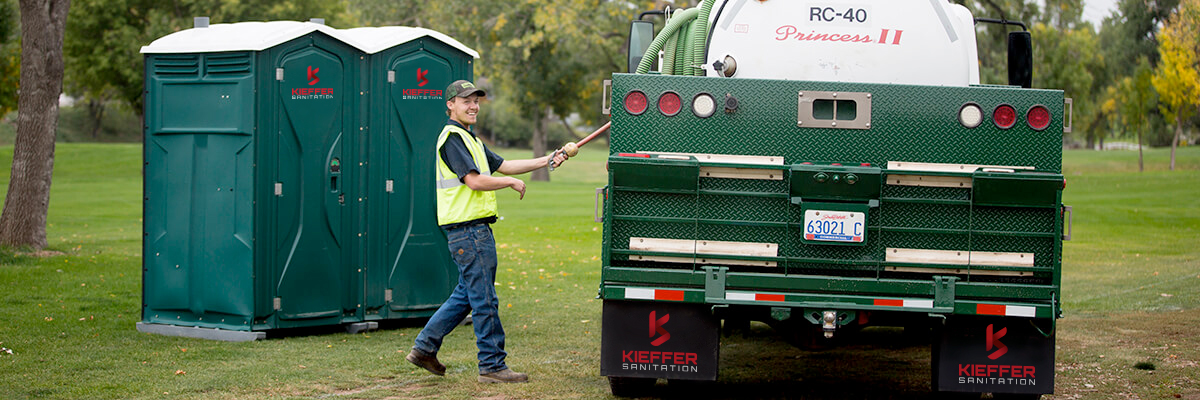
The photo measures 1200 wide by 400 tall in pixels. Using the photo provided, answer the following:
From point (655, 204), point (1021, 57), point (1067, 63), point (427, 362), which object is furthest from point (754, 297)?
point (1067, 63)

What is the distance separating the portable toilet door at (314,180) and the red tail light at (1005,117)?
16.1ft

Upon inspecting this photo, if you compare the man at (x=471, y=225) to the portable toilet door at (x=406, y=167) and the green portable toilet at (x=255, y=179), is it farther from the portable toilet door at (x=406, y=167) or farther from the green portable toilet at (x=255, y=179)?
the portable toilet door at (x=406, y=167)

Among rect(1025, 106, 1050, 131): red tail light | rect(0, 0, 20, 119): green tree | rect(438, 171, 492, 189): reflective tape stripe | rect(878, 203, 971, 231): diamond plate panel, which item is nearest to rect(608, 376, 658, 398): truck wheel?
rect(438, 171, 492, 189): reflective tape stripe

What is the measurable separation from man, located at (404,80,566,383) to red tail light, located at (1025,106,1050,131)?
266 centimetres

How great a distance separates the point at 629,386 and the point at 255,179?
3406 millimetres

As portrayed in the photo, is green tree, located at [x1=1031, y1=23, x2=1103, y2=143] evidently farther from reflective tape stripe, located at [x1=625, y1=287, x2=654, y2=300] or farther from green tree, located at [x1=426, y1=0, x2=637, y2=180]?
reflective tape stripe, located at [x1=625, y1=287, x2=654, y2=300]

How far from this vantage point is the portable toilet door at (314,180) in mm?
8531

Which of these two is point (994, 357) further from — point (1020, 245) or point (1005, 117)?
point (1005, 117)

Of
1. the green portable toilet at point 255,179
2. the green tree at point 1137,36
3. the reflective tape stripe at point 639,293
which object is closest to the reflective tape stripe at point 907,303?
the reflective tape stripe at point 639,293

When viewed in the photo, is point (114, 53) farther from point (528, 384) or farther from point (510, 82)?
point (528, 384)

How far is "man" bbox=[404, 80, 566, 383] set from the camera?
6.95 m

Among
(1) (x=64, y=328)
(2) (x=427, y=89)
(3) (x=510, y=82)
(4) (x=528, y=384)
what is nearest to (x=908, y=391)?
(4) (x=528, y=384)

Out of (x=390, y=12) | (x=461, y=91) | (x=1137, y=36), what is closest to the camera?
(x=461, y=91)

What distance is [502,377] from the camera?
6977 mm
